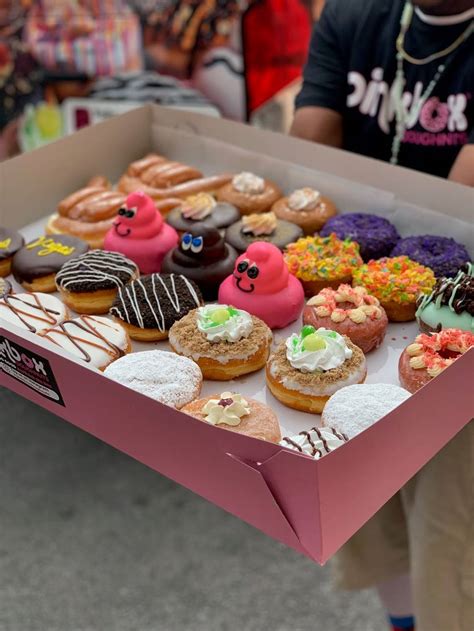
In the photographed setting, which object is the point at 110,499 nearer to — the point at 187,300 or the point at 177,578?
the point at 177,578

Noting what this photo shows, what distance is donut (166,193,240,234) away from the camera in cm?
246

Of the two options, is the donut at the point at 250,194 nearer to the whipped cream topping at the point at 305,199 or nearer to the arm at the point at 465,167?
the whipped cream topping at the point at 305,199

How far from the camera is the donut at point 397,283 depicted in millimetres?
2059

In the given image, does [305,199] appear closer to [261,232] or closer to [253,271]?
[261,232]

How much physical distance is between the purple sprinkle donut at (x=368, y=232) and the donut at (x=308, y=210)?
0.22 ft

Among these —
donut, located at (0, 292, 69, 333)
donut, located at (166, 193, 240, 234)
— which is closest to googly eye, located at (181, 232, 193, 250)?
donut, located at (166, 193, 240, 234)

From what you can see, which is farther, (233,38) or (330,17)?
(233,38)

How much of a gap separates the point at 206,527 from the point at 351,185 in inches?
59.6

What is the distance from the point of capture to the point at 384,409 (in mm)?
1637

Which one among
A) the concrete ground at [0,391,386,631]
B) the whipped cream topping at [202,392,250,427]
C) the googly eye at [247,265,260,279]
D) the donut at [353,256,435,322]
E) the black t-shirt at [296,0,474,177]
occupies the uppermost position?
the black t-shirt at [296,0,474,177]

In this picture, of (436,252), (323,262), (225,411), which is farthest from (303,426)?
(436,252)

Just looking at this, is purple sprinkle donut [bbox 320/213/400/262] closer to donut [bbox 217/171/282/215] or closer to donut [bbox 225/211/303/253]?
donut [bbox 225/211/303/253]

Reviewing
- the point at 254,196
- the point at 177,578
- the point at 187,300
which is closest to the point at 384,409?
the point at 187,300

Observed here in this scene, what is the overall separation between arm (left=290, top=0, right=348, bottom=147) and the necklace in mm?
187
